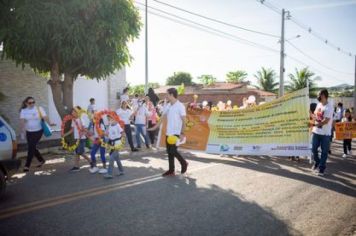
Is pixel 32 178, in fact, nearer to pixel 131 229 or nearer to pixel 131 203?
pixel 131 203

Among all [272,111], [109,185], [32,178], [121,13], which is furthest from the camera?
[121,13]

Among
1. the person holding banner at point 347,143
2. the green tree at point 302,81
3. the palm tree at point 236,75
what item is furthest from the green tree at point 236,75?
the person holding banner at point 347,143

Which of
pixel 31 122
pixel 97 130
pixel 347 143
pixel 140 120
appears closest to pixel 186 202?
pixel 97 130

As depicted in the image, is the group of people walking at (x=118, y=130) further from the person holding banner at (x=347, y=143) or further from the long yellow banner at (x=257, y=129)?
the person holding banner at (x=347, y=143)

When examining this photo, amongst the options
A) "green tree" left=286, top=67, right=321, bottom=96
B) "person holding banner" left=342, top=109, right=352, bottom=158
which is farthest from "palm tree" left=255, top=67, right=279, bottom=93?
"person holding banner" left=342, top=109, right=352, bottom=158

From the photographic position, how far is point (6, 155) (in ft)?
22.5

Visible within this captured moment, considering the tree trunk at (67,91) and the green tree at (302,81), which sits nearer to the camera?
the tree trunk at (67,91)

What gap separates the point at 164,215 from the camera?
5777mm

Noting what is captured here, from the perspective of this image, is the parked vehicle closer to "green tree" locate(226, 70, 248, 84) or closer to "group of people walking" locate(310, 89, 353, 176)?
"group of people walking" locate(310, 89, 353, 176)

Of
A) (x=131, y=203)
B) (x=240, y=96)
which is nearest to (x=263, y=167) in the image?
(x=131, y=203)

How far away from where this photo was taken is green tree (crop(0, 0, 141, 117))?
36.9 feet

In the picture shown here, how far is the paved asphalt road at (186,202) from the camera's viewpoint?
17.3 ft

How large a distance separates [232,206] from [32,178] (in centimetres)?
498

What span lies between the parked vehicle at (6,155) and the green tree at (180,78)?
3213 inches
